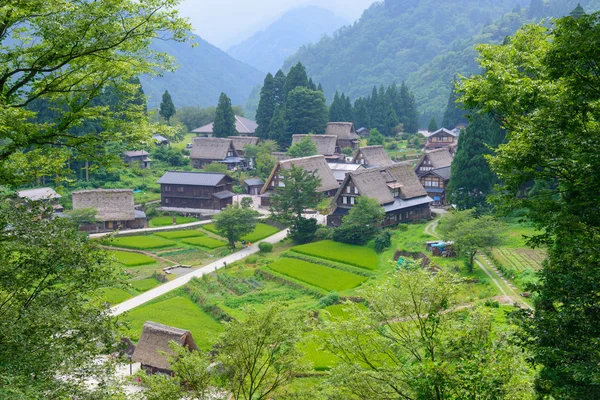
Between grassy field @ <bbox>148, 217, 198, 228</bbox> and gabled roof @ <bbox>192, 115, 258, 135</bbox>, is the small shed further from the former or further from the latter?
gabled roof @ <bbox>192, 115, 258, 135</bbox>

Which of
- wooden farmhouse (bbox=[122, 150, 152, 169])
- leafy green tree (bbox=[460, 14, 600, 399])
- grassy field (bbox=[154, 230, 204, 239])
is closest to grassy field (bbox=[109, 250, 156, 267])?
grassy field (bbox=[154, 230, 204, 239])

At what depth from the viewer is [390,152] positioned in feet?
206

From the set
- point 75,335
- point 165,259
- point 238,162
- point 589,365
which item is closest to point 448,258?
point 165,259

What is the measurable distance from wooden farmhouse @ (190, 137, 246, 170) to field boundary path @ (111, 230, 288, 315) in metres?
20.4

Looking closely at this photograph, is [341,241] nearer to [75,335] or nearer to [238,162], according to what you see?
[238,162]

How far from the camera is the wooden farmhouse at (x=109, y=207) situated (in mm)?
40812

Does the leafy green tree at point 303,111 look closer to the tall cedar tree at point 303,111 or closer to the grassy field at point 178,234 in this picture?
the tall cedar tree at point 303,111

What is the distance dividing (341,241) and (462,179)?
365 inches

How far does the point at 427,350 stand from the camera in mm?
10789

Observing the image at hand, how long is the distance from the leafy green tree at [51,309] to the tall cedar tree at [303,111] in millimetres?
53194

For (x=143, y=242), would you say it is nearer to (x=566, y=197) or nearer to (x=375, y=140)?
(x=566, y=197)

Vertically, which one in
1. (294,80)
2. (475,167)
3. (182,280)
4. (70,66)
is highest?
(294,80)

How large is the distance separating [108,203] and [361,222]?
64.4 feet

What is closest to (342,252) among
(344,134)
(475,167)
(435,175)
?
(475,167)
